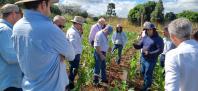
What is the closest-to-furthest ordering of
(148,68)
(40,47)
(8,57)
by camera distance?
(40,47)
(8,57)
(148,68)

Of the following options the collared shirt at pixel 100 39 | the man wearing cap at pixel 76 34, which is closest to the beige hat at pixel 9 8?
the man wearing cap at pixel 76 34

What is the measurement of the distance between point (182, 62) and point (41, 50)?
1383 mm

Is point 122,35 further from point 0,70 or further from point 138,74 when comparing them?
point 0,70

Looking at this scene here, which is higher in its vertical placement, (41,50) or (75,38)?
(41,50)

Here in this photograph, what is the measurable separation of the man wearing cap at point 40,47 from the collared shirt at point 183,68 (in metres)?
1.01

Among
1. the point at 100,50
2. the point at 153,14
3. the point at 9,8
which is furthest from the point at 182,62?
the point at 153,14

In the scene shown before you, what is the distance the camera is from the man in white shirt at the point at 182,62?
4098 mm

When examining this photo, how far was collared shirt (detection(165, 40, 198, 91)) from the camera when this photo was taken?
161 inches

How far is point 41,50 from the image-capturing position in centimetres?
423

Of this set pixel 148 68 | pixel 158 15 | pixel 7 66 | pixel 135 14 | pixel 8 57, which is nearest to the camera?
pixel 8 57

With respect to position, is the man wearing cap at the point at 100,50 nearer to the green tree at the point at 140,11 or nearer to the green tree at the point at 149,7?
the green tree at the point at 140,11

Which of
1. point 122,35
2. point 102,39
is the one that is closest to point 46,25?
point 102,39

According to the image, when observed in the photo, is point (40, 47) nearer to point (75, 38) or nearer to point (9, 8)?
point (9, 8)

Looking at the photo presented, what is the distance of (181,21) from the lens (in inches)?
165
